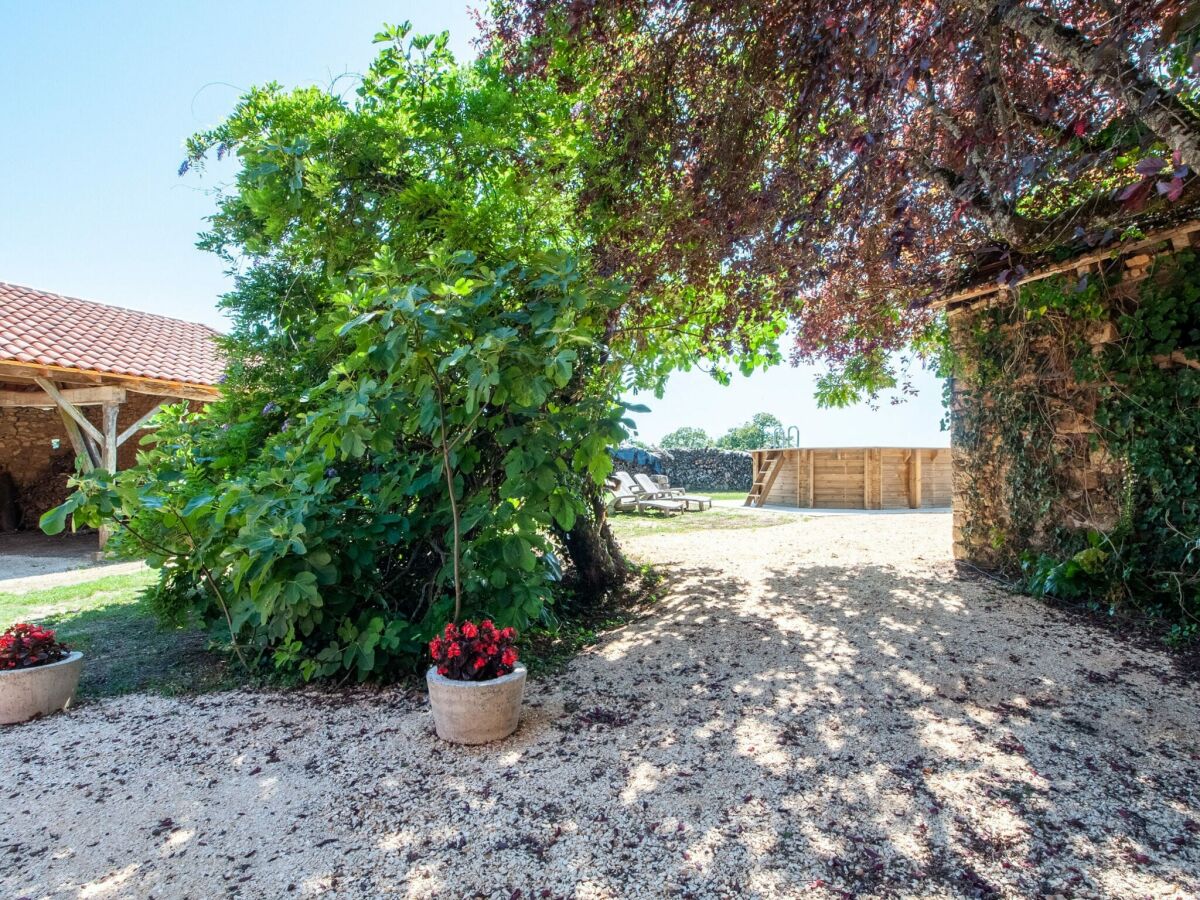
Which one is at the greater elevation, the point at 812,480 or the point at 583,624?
the point at 812,480

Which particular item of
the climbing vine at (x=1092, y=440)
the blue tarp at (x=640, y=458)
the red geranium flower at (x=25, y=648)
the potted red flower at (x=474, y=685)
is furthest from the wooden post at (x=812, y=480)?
the red geranium flower at (x=25, y=648)

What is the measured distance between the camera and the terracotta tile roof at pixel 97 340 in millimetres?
7793

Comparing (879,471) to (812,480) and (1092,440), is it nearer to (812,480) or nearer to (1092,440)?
(812,480)

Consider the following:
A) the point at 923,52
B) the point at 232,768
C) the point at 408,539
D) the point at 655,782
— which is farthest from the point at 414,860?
the point at 923,52

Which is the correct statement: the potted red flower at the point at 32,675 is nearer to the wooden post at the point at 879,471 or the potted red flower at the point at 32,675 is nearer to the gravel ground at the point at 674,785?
the gravel ground at the point at 674,785

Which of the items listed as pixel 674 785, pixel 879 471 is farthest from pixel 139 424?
pixel 879 471

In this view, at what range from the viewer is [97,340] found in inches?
360

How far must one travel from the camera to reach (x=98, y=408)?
447 inches

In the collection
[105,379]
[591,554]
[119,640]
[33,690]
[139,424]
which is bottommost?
[119,640]

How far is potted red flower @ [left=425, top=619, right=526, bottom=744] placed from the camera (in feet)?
8.70

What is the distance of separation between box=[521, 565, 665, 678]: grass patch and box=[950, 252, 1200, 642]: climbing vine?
3.17m

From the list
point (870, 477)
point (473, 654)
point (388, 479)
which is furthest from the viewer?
point (870, 477)

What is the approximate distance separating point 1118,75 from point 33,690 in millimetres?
5525

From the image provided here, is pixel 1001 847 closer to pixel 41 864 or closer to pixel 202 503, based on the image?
pixel 41 864
